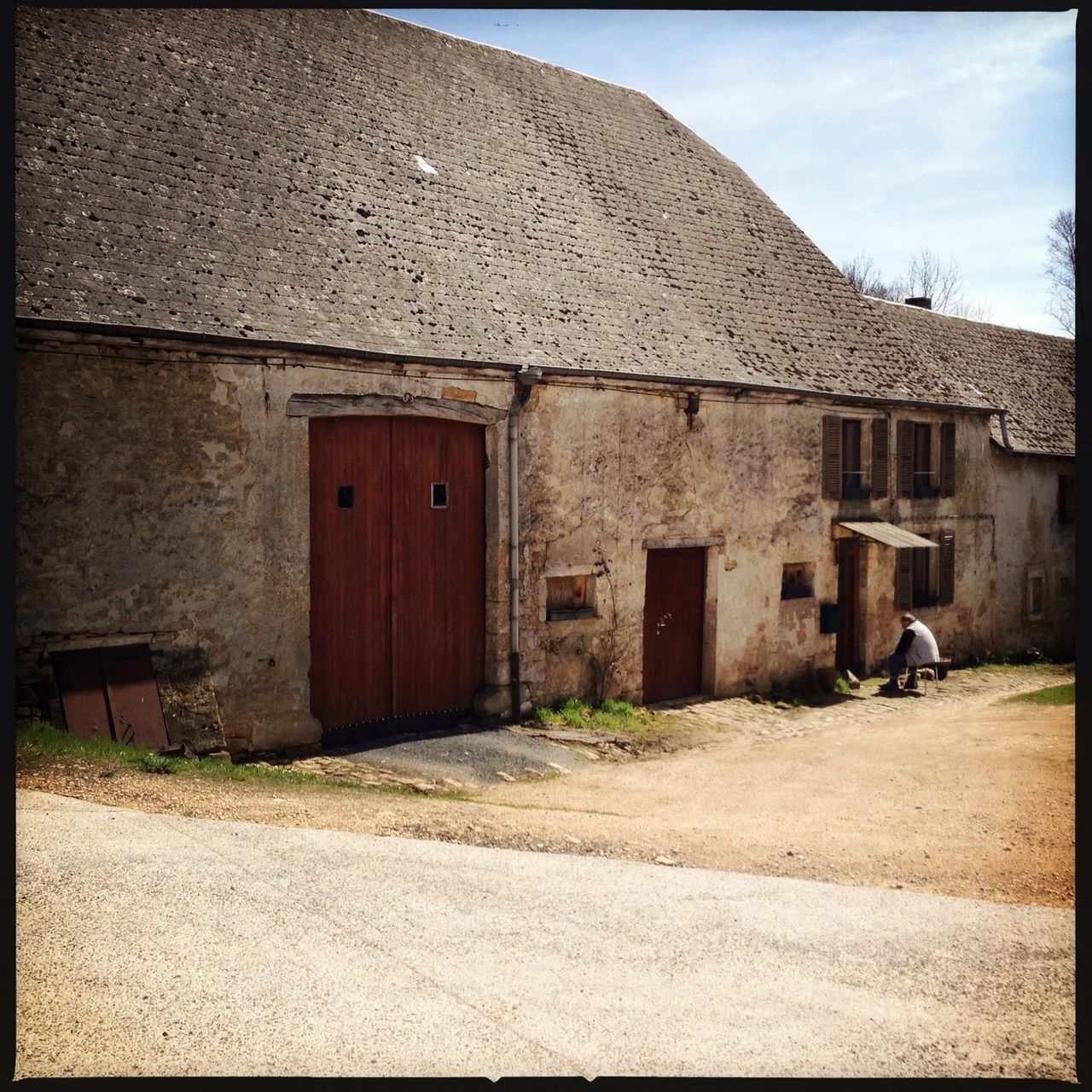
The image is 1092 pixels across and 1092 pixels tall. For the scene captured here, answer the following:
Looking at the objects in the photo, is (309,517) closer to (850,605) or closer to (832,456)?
(832,456)

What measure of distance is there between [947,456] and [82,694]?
49.7 feet

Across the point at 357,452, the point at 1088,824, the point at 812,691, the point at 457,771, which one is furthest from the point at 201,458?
the point at 812,691

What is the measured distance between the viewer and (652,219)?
15.7 metres

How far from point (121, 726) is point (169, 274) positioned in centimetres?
427

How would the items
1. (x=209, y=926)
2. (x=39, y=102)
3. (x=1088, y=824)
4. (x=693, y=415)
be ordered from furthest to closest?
(x=693, y=415) < (x=39, y=102) < (x=209, y=926) < (x=1088, y=824)

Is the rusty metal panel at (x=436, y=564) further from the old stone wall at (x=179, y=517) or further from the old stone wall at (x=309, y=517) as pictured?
the old stone wall at (x=179, y=517)

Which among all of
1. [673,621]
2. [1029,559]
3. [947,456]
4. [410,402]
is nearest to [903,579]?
[947,456]

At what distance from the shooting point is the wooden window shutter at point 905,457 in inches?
685

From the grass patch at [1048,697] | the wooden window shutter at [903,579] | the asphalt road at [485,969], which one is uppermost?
the wooden window shutter at [903,579]

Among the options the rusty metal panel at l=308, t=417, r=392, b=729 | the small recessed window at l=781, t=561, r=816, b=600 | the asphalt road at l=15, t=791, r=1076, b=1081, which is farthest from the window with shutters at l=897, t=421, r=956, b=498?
the asphalt road at l=15, t=791, r=1076, b=1081

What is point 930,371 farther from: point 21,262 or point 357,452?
point 21,262

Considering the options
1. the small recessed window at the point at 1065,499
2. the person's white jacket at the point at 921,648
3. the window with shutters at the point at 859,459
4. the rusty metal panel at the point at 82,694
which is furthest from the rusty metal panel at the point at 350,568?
the small recessed window at the point at 1065,499

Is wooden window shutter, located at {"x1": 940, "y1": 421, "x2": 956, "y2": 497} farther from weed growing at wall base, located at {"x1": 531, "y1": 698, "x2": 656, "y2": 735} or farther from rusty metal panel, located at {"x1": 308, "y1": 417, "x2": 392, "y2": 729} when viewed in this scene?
rusty metal panel, located at {"x1": 308, "y1": 417, "x2": 392, "y2": 729}

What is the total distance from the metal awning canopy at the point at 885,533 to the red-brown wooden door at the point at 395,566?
22.3 ft
